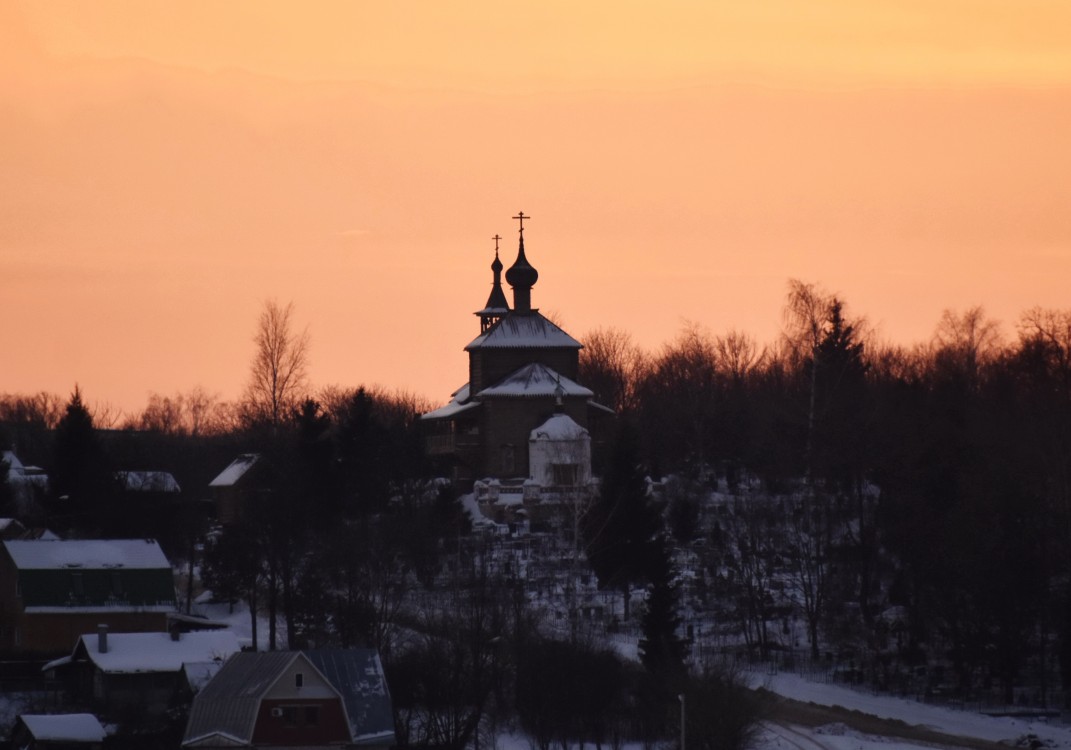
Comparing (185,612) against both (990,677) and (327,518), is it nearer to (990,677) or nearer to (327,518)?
(327,518)

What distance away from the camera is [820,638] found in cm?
7094

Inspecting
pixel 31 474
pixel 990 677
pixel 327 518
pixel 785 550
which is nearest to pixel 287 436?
pixel 31 474

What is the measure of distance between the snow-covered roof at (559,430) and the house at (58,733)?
118 feet

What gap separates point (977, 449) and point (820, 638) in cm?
1220

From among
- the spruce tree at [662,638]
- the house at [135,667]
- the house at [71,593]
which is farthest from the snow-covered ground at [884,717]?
the house at [71,593]

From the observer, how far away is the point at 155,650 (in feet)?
211

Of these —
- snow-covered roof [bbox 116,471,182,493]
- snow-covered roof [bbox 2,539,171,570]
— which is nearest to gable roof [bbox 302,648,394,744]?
snow-covered roof [bbox 2,539,171,570]

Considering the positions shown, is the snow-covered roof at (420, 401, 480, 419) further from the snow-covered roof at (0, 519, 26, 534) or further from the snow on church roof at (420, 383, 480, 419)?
the snow-covered roof at (0, 519, 26, 534)

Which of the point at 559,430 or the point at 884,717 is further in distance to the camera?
the point at 559,430

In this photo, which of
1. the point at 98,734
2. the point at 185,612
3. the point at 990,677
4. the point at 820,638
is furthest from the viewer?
the point at 185,612

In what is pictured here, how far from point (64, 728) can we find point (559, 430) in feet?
124

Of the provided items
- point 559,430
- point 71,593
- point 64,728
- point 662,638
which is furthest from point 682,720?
point 559,430

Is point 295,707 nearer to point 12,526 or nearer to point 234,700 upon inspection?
point 234,700

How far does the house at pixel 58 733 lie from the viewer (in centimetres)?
5612
